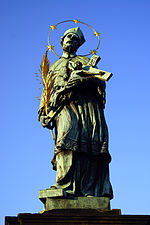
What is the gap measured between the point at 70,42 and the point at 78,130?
105 inches

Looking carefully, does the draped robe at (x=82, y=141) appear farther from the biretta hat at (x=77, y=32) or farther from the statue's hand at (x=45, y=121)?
the biretta hat at (x=77, y=32)

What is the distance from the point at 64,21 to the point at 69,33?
24.4 inches

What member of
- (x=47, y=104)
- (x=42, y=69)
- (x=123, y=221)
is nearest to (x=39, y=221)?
(x=123, y=221)

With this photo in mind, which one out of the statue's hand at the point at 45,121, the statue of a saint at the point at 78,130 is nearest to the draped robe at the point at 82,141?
the statue of a saint at the point at 78,130

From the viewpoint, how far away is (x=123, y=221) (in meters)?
11.7

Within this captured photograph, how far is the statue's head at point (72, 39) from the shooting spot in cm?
1501

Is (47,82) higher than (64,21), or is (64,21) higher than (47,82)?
(64,21)

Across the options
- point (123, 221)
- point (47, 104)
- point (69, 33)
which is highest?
point (69, 33)

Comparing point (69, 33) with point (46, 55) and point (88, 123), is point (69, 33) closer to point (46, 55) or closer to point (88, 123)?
point (46, 55)

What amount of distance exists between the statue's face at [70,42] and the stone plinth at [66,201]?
409cm

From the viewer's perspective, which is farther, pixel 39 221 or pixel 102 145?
A: pixel 102 145

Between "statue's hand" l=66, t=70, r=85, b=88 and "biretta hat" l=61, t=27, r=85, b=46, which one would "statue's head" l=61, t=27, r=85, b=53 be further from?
"statue's hand" l=66, t=70, r=85, b=88

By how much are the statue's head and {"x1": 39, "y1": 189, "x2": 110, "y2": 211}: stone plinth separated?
411 cm

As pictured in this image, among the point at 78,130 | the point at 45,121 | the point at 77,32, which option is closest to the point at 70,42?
the point at 77,32
